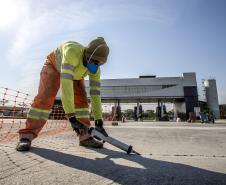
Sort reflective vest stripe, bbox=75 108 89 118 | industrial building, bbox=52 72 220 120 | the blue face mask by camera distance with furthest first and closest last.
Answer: industrial building, bbox=52 72 220 120, reflective vest stripe, bbox=75 108 89 118, the blue face mask

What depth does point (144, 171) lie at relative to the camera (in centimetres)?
180

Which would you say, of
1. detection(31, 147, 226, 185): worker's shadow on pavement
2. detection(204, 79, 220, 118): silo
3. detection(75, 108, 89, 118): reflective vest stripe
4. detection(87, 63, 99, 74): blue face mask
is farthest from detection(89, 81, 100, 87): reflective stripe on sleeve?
detection(204, 79, 220, 118): silo

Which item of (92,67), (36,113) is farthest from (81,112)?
(92,67)

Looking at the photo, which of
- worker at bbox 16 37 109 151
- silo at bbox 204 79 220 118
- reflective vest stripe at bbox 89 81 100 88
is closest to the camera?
worker at bbox 16 37 109 151

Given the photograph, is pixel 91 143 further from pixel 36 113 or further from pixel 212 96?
pixel 212 96

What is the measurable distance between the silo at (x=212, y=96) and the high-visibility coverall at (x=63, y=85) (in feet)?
167

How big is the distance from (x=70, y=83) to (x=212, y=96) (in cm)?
5294

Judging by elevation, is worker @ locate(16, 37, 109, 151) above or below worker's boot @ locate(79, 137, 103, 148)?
above

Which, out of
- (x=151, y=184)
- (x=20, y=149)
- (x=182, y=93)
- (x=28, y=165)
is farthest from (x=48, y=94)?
(x=182, y=93)

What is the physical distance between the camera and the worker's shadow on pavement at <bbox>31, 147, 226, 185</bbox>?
1.54 metres

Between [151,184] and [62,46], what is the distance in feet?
8.21

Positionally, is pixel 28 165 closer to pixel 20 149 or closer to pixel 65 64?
pixel 20 149

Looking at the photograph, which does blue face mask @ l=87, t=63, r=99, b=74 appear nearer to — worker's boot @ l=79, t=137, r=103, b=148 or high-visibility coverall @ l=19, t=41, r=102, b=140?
high-visibility coverall @ l=19, t=41, r=102, b=140

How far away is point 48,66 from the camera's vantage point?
358 centimetres
